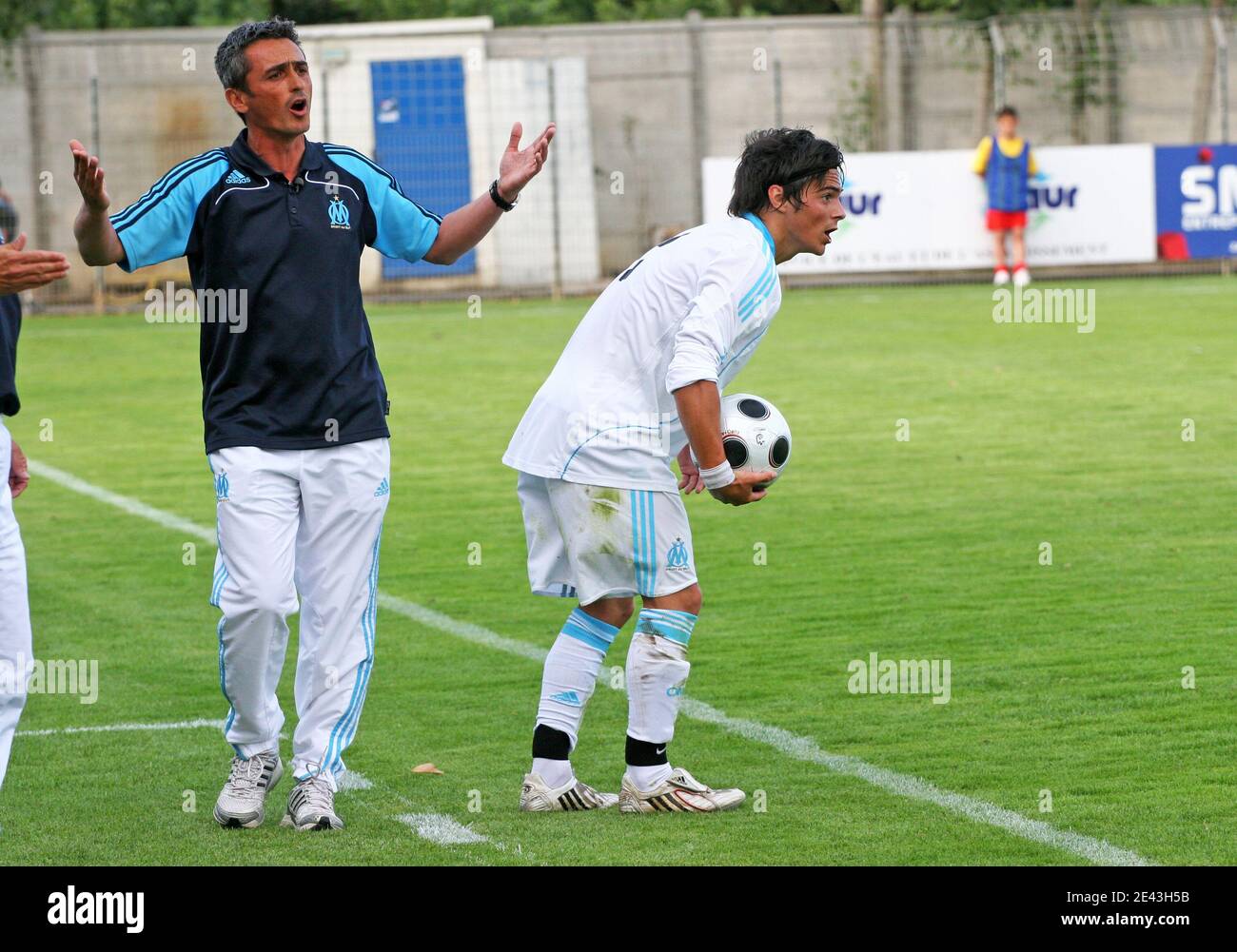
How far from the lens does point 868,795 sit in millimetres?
5906

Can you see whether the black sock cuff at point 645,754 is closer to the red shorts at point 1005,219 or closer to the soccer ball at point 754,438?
the soccer ball at point 754,438

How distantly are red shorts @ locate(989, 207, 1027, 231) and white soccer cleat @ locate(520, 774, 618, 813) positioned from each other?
20.9 meters

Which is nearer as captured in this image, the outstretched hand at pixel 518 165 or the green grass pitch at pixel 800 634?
the green grass pitch at pixel 800 634

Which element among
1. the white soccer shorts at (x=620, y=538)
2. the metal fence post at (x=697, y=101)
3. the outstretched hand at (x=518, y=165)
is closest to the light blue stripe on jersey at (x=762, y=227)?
the outstretched hand at (x=518, y=165)

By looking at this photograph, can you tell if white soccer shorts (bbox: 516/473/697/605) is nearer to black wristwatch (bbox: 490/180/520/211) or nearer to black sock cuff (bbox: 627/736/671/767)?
black sock cuff (bbox: 627/736/671/767)

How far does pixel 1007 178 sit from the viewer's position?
25578mm

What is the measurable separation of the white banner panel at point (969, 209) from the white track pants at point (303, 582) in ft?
67.3

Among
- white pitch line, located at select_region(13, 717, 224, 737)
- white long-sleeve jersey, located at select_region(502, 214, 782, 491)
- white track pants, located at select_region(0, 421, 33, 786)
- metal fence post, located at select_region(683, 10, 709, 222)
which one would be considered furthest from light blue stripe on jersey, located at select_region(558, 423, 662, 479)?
metal fence post, located at select_region(683, 10, 709, 222)

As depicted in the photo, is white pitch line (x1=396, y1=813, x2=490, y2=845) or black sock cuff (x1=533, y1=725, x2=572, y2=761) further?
black sock cuff (x1=533, y1=725, x2=572, y2=761)

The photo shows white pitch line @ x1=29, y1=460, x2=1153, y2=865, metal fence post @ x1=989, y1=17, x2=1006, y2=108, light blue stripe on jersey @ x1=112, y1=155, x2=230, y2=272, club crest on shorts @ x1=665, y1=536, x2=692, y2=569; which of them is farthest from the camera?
metal fence post @ x1=989, y1=17, x2=1006, y2=108

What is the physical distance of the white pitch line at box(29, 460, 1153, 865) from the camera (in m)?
5.32

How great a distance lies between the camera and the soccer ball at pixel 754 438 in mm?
6078

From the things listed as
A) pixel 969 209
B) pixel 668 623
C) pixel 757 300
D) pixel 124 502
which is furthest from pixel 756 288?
pixel 969 209
